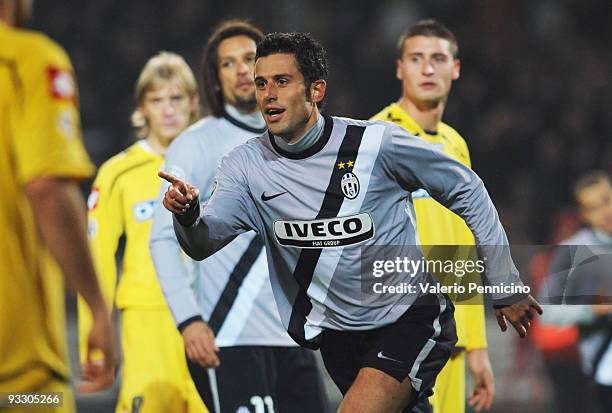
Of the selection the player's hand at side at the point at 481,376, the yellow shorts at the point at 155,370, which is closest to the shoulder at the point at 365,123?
the player's hand at side at the point at 481,376

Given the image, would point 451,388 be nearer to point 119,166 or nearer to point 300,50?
point 300,50

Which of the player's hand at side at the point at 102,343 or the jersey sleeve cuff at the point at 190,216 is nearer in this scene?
the player's hand at side at the point at 102,343

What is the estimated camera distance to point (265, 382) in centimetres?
522

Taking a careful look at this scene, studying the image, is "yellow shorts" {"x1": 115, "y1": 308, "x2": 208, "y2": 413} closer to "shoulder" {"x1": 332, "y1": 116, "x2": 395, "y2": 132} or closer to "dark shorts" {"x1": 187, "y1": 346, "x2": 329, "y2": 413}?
"dark shorts" {"x1": 187, "y1": 346, "x2": 329, "y2": 413}

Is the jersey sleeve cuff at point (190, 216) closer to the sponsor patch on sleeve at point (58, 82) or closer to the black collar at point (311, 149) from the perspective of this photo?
the black collar at point (311, 149)

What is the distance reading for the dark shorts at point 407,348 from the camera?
413cm

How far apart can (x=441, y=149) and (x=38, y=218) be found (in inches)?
109

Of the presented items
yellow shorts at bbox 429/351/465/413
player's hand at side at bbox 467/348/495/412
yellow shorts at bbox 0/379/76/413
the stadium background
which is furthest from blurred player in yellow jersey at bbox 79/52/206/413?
the stadium background

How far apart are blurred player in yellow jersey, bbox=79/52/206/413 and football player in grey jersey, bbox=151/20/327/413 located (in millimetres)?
293

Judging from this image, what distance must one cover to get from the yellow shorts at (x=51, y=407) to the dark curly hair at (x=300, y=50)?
1768mm

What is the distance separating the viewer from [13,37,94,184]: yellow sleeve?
282cm

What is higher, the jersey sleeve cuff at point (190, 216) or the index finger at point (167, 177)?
the index finger at point (167, 177)

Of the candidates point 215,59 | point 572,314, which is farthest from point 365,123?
point 572,314

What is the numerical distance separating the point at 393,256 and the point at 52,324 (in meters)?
1.65
